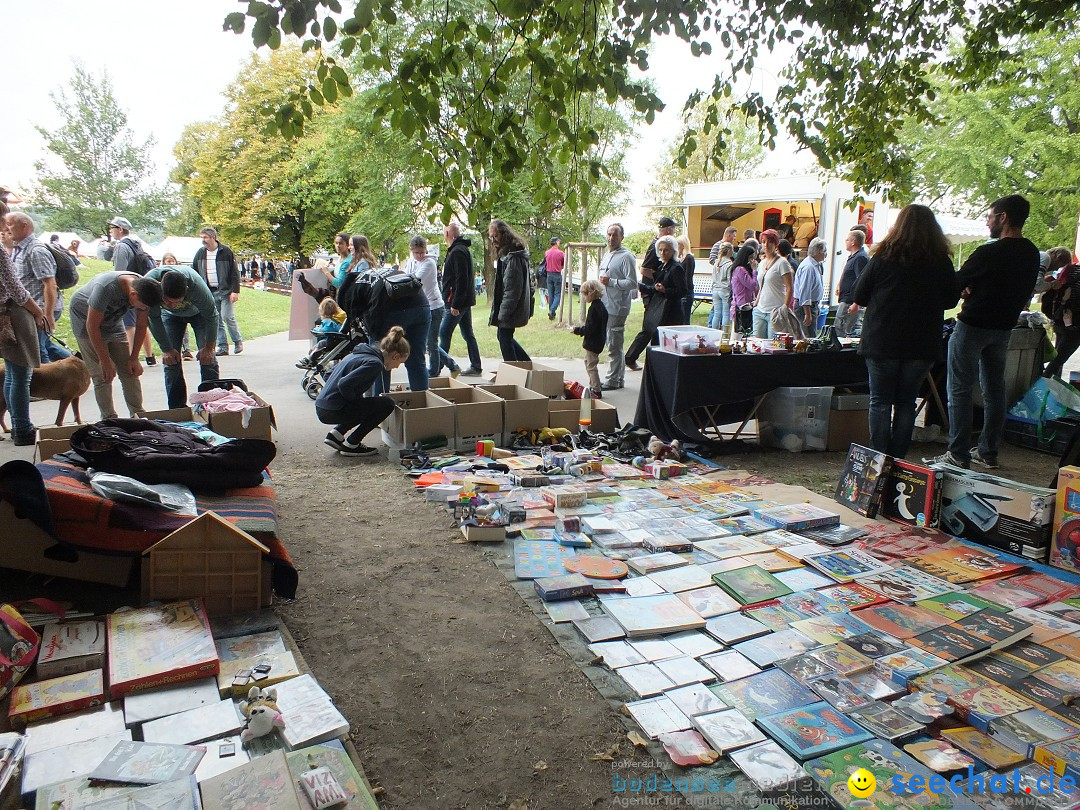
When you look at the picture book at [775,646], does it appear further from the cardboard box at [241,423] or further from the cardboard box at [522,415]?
the cardboard box at [241,423]

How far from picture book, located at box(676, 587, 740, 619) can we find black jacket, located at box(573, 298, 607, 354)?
12.1 feet

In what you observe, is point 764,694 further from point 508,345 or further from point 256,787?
point 508,345

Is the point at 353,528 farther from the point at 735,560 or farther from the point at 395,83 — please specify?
the point at 395,83

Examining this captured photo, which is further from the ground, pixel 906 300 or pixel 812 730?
pixel 906 300

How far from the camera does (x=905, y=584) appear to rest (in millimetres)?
3109

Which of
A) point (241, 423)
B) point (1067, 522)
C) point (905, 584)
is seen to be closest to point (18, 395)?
point (241, 423)

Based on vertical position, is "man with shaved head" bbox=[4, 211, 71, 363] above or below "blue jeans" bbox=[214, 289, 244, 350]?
above

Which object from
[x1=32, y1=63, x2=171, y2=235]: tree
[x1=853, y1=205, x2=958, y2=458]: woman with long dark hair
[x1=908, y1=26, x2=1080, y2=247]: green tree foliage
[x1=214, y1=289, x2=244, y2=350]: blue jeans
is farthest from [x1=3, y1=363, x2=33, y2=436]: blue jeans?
[x1=32, y1=63, x2=171, y2=235]: tree

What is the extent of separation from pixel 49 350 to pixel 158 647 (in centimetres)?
473

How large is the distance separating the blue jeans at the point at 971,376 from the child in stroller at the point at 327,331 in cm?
521

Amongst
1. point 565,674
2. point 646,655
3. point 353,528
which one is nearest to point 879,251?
point 646,655

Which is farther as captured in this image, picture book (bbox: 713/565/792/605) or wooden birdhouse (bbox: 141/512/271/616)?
picture book (bbox: 713/565/792/605)

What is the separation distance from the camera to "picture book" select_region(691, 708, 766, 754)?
2.05 meters

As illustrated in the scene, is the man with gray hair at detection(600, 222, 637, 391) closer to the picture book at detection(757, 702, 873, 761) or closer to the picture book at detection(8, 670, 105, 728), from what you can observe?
the picture book at detection(757, 702, 873, 761)
